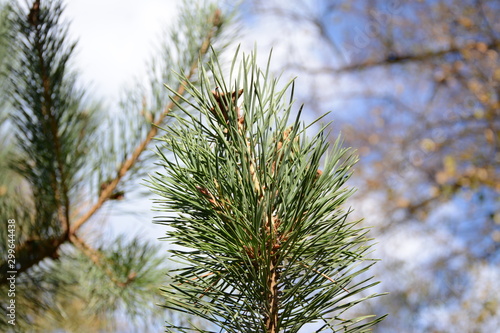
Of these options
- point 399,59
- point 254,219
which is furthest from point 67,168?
point 399,59

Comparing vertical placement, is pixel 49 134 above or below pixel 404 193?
below

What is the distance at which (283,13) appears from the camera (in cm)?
496

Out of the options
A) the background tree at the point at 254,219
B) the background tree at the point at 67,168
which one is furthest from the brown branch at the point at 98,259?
the background tree at the point at 254,219

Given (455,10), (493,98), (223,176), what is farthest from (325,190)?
(455,10)

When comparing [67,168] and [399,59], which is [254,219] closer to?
[67,168]

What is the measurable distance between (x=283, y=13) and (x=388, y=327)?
314cm

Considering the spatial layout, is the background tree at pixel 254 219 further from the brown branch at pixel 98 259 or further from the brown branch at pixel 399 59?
the brown branch at pixel 399 59

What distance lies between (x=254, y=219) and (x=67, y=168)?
0.60 m

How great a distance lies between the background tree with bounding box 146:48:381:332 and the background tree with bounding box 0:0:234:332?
41 cm

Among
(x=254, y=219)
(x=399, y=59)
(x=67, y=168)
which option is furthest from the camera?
(x=399, y=59)

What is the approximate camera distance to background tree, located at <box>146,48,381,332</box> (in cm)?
44

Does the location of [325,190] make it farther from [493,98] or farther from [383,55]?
[383,55]

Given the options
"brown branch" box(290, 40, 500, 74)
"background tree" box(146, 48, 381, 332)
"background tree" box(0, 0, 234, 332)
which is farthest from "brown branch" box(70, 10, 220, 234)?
"brown branch" box(290, 40, 500, 74)

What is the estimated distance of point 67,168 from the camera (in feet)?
3.01
